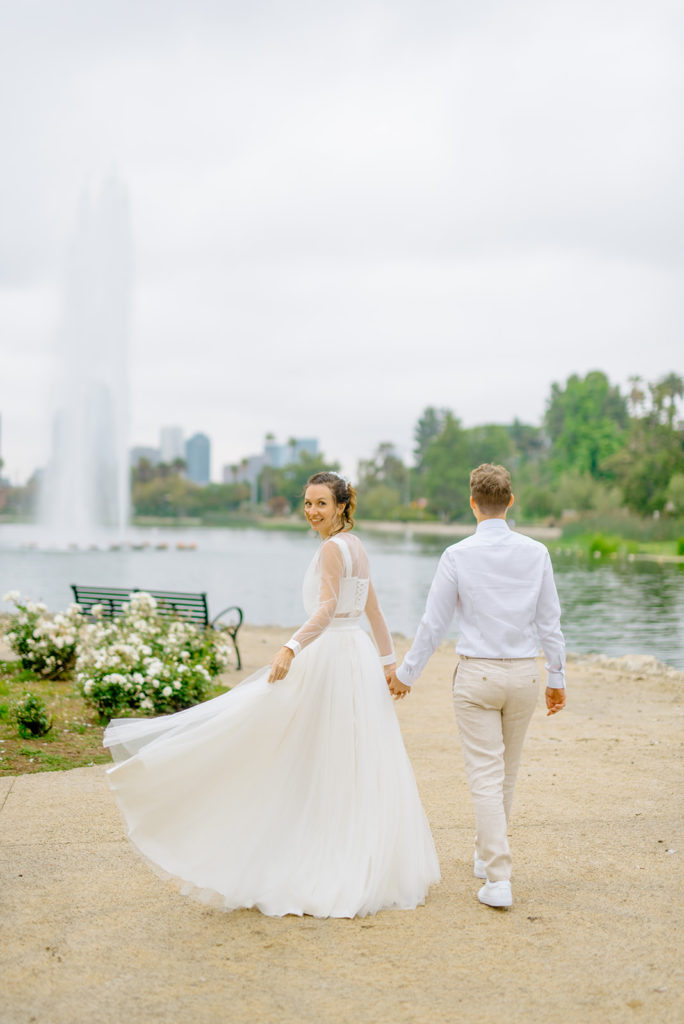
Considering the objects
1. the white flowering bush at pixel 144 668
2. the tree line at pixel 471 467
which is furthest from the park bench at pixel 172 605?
the tree line at pixel 471 467

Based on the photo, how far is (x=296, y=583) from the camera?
34375mm

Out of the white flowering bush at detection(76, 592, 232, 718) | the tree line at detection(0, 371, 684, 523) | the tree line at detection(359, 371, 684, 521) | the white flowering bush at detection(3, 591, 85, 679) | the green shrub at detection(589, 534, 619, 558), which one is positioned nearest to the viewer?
the white flowering bush at detection(76, 592, 232, 718)

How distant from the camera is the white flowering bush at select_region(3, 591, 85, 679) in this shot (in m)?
10.2

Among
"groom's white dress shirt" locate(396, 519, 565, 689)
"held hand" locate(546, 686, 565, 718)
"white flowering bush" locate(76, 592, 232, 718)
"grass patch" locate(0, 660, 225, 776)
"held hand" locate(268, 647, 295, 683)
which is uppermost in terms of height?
"groom's white dress shirt" locate(396, 519, 565, 689)

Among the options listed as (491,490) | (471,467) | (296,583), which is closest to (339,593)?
(491,490)

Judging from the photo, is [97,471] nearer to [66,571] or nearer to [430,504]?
[66,571]

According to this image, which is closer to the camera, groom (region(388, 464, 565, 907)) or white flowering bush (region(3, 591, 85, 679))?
groom (region(388, 464, 565, 907))

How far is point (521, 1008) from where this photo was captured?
3.34 meters

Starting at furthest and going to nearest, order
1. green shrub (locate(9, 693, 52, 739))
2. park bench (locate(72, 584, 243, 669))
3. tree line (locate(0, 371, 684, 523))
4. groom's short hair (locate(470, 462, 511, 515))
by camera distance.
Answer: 1. tree line (locate(0, 371, 684, 523))
2. park bench (locate(72, 584, 243, 669))
3. green shrub (locate(9, 693, 52, 739))
4. groom's short hair (locate(470, 462, 511, 515))

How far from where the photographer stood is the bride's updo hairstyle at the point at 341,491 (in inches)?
182

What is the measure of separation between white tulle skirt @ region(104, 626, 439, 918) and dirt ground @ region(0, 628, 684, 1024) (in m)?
0.16

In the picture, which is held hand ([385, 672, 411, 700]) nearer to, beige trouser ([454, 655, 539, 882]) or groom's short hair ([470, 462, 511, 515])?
beige trouser ([454, 655, 539, 882])

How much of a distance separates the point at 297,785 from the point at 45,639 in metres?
6.67

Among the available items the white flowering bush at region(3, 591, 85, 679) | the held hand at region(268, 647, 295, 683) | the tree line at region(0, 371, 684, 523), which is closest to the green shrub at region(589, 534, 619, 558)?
the tree line at region(0, 371, 684, 523)
